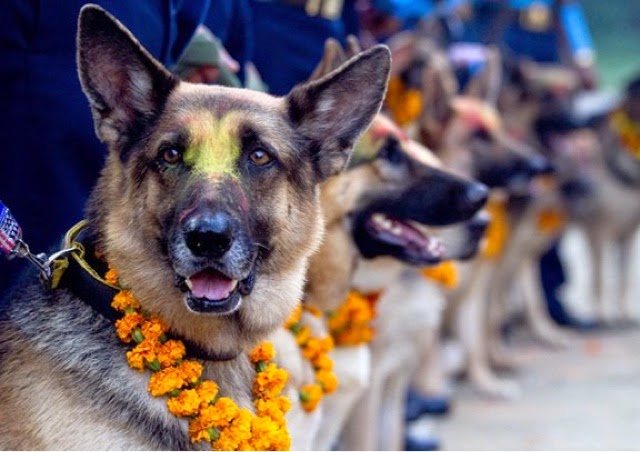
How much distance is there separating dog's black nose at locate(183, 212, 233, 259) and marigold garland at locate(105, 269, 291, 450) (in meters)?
0.29

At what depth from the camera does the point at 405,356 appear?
450cm

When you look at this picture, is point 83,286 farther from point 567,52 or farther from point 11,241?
point 567,52

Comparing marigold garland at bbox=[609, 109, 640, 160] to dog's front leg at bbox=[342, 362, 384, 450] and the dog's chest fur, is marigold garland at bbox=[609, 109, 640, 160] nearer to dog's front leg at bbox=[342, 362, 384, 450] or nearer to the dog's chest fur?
dog's front leg at bbox=[342, 362, 384, 450]

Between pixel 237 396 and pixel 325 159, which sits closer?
pixel 237 396

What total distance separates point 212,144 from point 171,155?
4.3 inches

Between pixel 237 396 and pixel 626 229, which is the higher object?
pixel 237 396

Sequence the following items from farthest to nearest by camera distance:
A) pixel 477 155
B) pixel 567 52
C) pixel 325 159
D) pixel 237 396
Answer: pixel 567 52, pixel 477 155, pixel 325 159, pixel 237 396

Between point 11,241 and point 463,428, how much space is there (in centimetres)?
386

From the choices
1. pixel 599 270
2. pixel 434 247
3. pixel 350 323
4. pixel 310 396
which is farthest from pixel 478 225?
pixel 599 270

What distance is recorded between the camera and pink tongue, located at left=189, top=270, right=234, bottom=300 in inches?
94.4

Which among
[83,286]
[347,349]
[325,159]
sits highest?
[325,159]

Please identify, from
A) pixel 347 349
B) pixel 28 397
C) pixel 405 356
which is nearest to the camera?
pixel 28 397

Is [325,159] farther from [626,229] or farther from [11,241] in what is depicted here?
[626,229]

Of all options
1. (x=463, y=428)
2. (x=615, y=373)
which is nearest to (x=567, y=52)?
(x=615, y=373)
